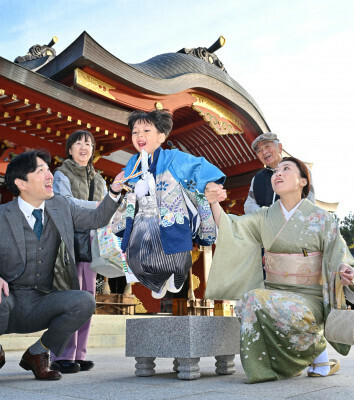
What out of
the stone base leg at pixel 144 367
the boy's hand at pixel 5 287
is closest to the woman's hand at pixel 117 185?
the boy's hand at pixel 5 287

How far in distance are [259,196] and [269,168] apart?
0.27 metres

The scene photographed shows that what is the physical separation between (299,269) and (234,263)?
1.33 ft

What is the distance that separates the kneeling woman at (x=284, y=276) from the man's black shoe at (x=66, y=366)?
3.51 ft

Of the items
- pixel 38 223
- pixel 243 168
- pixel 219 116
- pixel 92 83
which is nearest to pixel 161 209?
pixel 38 223

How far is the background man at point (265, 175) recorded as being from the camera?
3.45 m

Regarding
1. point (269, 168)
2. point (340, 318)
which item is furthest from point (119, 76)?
point (340, 318)

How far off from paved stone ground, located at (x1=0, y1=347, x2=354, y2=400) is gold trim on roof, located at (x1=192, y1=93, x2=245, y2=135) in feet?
17.3

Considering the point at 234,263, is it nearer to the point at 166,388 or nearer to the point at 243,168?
the point at 166,388

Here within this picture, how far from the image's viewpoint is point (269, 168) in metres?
3.57

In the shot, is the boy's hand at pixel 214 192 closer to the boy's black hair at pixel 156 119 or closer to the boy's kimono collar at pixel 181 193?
the boy's kimono collar at pixel 181 193

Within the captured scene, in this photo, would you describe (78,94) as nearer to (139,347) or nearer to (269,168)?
(269,168)

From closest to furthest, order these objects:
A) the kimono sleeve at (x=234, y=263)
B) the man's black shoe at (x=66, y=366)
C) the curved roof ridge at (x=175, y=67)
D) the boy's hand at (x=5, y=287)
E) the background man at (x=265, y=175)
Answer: the boy's hand at (x=5, y=287) < the kimono sleeve at (x=234, y=263) < the man's black shoe at (x=66, y=366) < the background man at (x=265, y=175) < the curved roof ridge at (x=175, y=67)

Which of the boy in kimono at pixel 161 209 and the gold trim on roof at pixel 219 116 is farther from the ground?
the gold trim on roof at pixel 219 116

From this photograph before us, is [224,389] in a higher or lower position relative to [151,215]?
lower
